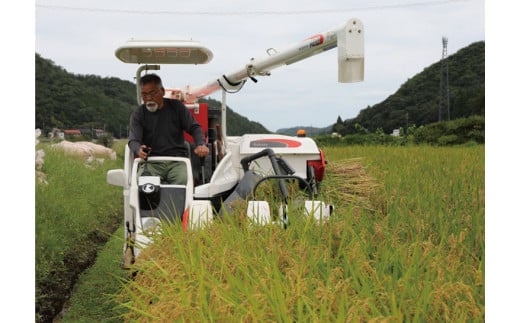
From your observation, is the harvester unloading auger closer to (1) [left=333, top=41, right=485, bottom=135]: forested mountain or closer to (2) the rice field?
(2) the rice field

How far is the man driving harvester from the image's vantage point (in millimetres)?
4559

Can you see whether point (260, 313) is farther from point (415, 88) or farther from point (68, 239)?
point (415, 88)

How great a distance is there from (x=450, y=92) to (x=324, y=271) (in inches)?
107

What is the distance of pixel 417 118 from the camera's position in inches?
208

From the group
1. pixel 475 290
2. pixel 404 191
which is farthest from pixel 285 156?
pixel 475 290

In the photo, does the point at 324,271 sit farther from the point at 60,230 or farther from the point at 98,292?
the point at 98,292

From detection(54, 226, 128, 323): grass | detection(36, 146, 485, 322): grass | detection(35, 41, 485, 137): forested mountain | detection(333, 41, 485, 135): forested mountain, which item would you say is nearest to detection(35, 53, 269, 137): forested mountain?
detection(35, 41, 485, 137): forested mountain

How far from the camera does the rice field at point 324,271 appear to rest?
2.11 metres

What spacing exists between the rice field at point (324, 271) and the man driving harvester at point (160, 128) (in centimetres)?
110

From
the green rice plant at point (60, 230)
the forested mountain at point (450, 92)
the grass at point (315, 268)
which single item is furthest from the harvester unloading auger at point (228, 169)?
the forested mountain at point (450, 92)

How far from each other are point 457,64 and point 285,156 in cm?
205

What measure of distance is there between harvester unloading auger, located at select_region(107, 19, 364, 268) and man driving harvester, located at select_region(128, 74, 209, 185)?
0.12 m

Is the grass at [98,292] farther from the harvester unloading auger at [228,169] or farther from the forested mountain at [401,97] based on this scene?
the forested mountain at [401,97]

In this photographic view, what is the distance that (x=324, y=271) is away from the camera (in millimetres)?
2582
